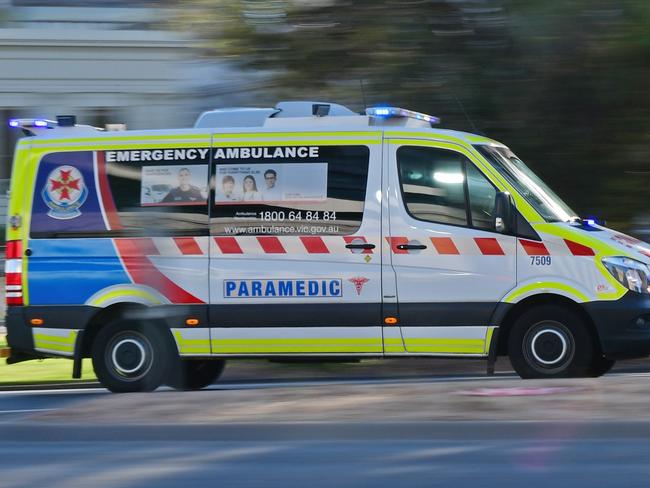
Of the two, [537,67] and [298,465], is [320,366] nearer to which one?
[537,67]

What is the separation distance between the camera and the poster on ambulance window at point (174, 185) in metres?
8.95

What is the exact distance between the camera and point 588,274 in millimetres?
8531

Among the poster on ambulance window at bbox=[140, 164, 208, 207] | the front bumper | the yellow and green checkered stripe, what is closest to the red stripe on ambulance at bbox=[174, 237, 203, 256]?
the poster on ambulance window at bbox=[140, 164, 208, 207]

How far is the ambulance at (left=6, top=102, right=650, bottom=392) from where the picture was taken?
863cm

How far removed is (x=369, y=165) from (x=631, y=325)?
2282mm

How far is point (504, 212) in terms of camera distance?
28.2ft

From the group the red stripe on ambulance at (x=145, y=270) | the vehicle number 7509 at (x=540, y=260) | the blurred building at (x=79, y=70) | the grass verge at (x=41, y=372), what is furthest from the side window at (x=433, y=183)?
the blurred building at (x=79, y=70)

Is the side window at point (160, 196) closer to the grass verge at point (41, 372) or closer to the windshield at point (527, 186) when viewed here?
the windshield at point (527, 186)

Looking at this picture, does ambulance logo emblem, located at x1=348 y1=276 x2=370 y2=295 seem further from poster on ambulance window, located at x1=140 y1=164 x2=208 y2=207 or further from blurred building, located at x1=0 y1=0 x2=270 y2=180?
blurred building, located at x1=0 y1=0 x2=270 y2=180

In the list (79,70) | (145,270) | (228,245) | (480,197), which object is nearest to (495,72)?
(480,197)

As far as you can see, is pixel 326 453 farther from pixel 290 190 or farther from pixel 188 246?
pixel 188 246

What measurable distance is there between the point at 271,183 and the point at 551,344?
2.45 metres

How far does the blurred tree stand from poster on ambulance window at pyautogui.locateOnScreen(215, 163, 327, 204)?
2925mm

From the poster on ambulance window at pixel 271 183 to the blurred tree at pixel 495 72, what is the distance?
9.60 ft
